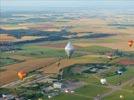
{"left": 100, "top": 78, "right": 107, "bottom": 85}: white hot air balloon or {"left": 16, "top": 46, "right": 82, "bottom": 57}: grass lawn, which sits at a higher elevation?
{"left": 100, "top": 78, "right": 107, "bottom": 85}: white hot air balloon

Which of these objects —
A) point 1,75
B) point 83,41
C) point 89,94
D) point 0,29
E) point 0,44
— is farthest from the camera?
point 0,29

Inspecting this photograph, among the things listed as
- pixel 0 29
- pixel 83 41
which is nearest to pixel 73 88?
pixel 83 41

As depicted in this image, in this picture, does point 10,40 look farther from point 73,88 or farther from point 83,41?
point 73,88

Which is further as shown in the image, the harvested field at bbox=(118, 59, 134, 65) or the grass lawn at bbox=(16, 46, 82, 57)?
the grass lawn at bbox=(16, 46, 82, 57)

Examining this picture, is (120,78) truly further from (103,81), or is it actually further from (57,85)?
(57,85)

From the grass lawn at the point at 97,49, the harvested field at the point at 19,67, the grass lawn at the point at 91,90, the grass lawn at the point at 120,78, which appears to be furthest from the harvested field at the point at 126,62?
the grass lawn at the point at 91,90

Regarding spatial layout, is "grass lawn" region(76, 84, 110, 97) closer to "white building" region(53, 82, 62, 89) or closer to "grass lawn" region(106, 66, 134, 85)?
"white building" region(53, 82, 62, 89)

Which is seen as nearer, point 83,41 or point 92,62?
point 92,62

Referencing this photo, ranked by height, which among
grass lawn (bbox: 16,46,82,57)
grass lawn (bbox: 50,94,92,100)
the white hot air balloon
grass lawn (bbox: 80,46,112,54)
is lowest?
grass lawn (bbox: 80,46,112,54)

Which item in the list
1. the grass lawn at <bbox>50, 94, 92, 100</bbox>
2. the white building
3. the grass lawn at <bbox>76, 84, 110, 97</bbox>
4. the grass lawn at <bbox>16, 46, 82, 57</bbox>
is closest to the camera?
the grass lawn at <bbox>50, 94, 92, 100</bbox>

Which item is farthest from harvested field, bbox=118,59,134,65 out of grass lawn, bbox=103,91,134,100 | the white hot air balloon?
grass lawn, bbox=103,91,134,100

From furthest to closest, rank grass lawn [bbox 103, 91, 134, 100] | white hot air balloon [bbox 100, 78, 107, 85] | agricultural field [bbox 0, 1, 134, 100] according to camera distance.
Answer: white hot air balloon [bbox 100, 78, 107, 85] < agricultural field [bbox 0, 1, 134, 100] < grass lawn [bbox 103, 91, 134, 100]
